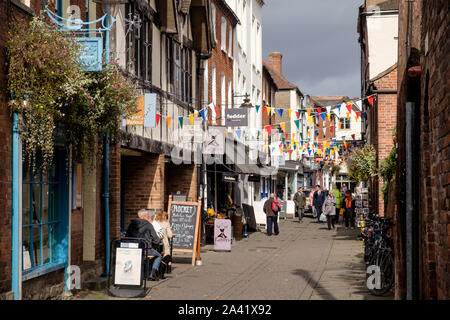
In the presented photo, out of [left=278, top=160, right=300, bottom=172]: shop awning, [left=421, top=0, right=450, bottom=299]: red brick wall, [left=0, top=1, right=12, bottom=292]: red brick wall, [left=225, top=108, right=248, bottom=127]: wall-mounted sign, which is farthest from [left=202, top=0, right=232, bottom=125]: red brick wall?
[left=278, top=160, right=300, bottom=172]: shop awning

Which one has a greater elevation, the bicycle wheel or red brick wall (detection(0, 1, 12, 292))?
red brick wall (detection(0, 1, 12, 292))

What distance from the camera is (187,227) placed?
1573 cm

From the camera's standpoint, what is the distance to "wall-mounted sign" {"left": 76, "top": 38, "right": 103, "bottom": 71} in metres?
9.39

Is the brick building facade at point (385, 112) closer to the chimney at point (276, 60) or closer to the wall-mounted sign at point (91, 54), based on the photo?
the wall-mounted sign at point (91, 54)

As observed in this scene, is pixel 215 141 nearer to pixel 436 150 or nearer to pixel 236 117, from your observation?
pixel 236 117

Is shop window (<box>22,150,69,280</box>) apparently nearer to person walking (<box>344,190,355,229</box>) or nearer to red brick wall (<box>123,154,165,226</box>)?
red brick wall (<box>123,154,165,226</box>)

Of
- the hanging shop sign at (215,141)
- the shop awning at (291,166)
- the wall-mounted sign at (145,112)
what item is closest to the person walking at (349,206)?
the hanging shop sign at (215,141)

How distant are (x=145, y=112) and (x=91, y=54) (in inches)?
173

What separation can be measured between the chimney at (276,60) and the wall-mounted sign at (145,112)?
45.0 metres

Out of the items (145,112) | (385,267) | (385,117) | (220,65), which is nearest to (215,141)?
(145,112)

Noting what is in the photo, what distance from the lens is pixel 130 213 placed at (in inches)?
677

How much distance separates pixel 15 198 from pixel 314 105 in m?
69.4

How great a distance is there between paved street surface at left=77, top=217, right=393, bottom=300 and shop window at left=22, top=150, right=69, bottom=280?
101 centimetres

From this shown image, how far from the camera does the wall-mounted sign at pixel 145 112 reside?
12.9 metres
